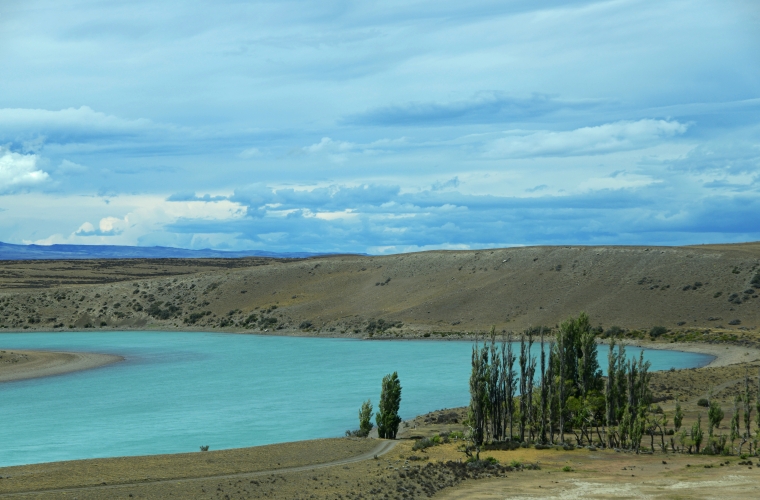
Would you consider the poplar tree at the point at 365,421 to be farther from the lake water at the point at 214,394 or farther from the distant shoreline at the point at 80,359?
the distant shoreline at the point at 80,359

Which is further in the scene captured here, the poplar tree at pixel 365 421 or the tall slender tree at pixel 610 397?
the poplar tree at pixel 365 421

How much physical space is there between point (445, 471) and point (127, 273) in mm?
152276

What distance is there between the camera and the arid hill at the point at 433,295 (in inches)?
3745

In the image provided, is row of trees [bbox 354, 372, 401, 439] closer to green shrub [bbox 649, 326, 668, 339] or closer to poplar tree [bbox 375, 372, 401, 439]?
poplar tree [bbox 375, 372, 401, 439]

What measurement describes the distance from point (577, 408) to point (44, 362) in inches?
1898

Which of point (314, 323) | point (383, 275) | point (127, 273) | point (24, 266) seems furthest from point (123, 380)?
point (24, 266)

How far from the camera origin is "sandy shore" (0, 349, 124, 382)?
2477 inches

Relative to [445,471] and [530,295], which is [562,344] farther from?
[530,295]

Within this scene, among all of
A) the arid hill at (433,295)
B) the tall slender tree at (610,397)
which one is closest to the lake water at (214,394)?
the tall slender tree at (610,397)

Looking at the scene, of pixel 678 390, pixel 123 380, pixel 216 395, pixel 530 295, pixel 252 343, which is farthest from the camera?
pixel 530 295

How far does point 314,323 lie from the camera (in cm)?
10731

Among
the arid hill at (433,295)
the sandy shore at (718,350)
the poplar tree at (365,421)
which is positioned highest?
the arid hill at (433,295)

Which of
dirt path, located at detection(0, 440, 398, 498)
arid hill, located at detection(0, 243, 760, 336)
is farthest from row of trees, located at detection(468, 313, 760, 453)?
arid hill, located at detection(0, 243, 760, 336)

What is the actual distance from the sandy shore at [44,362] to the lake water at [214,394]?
2.06 meters
